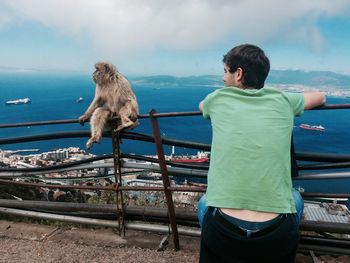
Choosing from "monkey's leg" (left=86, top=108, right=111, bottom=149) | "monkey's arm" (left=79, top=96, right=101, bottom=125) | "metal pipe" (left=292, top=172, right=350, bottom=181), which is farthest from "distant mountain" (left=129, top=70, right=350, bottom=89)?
"metal pipe" (left=292, top=172, right=350, bottom=181)

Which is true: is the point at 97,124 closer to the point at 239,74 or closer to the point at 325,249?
the point at 239,74

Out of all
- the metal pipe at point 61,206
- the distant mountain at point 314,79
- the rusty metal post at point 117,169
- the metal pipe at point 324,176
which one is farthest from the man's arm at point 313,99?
the distant mountain at point 314,79

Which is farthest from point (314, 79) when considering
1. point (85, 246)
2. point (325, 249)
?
point (85, 246)

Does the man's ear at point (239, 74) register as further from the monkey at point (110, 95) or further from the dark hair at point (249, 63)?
the monkey at point (110, 95)

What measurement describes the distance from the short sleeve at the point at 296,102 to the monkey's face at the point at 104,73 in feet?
10.1

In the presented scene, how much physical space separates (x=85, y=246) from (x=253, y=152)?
75.1 inches

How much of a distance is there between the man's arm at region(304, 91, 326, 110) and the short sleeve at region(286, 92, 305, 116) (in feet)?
0.16

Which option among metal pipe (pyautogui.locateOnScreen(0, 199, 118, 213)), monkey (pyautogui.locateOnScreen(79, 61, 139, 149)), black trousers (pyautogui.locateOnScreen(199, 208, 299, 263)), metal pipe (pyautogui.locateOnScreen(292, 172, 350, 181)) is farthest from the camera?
monkey (pyautogui.locateOnScreen(79, 61, 139, 149))

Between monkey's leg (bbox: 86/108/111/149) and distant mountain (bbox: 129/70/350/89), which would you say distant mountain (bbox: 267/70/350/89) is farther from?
monkey's leg (bbox: 86/108/111/149)

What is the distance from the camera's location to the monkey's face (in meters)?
4.67

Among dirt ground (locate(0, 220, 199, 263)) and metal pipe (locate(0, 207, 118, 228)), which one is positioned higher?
metal pipe (locate(0, 207, 118, 228))

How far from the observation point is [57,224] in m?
3.55

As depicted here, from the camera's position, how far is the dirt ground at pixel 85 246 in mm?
2883

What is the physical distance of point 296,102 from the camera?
6.27 ft
